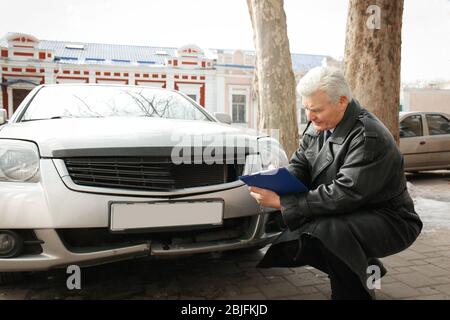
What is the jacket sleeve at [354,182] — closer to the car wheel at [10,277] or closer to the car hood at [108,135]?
the car hood at [108,135]

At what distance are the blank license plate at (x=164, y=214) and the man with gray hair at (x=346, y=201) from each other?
0.30 metres

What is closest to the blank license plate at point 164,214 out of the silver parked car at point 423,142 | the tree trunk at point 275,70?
the tree trunk at point 275,70

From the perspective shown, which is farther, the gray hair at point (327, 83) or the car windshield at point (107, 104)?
the car windshield at point (107, 104)

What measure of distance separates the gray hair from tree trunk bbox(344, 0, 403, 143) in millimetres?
3033

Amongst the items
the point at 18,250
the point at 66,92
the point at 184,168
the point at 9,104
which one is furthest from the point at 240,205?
the point at 9,104

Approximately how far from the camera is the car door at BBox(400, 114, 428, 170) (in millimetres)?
8344

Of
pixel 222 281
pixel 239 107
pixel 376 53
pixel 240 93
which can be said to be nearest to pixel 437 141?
pixel 376 53

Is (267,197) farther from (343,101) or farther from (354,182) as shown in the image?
(343,101)

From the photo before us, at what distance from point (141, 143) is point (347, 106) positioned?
Answer: 1.13 meters

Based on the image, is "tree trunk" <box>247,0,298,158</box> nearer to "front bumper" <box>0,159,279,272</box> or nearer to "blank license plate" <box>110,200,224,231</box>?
"blank license plate" <box>110,200,224,231</box>

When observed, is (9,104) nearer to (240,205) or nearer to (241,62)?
(241,62)

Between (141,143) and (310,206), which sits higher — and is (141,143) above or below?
above

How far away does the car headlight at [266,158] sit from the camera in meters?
2.62

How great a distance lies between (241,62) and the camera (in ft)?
84.6
